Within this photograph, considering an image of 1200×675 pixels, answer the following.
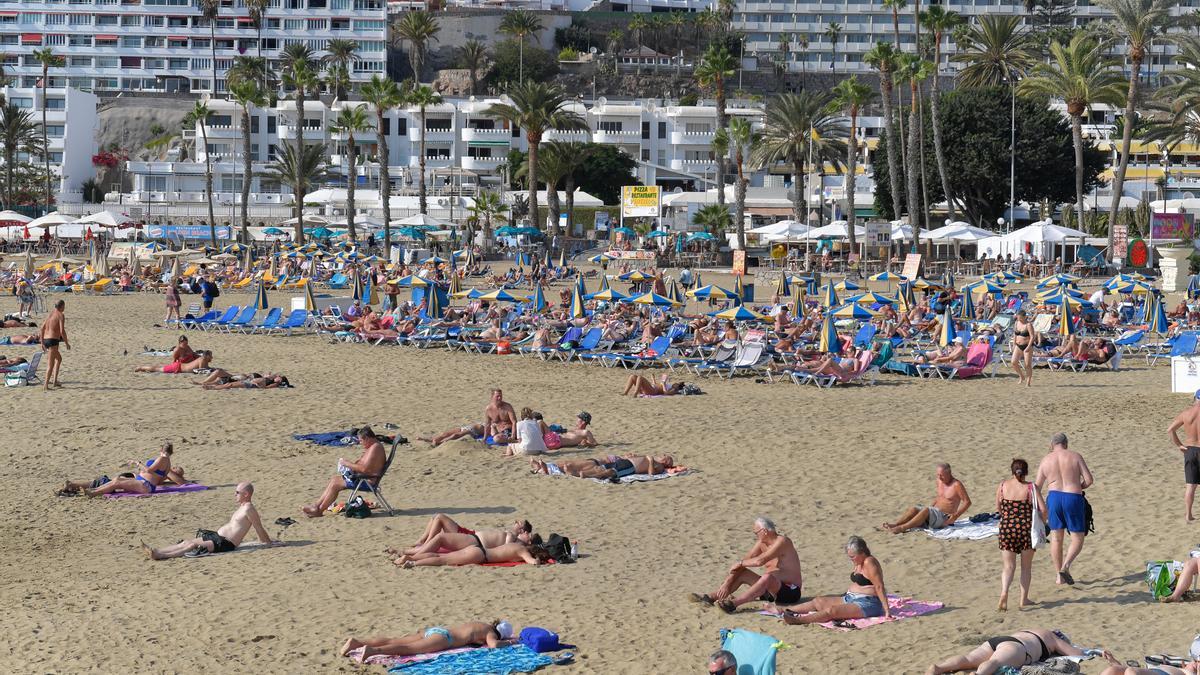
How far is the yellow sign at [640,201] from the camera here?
6375cm

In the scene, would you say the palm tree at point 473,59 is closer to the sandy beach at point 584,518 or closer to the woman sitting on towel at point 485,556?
the sandy beach at point 584,518

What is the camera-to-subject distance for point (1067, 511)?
9.22 m

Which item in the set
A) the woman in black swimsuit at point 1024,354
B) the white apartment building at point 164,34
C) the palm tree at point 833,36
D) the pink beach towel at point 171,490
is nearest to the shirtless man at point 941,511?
the pink beach towel at point 171,490

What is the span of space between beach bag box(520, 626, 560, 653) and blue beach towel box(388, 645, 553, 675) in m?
0.04

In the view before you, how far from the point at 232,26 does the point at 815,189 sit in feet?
192

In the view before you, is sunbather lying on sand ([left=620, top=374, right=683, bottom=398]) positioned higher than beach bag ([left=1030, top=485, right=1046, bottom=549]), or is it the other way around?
beach bag ([left=1030, top=485, right=1046, bottom=549])

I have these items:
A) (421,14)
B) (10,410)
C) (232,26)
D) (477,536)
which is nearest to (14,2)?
(232,26)

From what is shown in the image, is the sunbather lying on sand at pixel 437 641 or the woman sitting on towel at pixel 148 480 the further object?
the woman sitting on towel at pixel 148 480

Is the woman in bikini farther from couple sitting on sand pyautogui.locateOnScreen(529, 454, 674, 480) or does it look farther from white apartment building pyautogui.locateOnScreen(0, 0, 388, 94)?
white apartment building pyautogui.locateOnScreen(0, 0, 388, 94)

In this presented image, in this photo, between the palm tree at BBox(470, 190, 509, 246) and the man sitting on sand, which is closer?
the man sitting on sand

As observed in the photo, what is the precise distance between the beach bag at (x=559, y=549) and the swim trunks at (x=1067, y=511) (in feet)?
10.8

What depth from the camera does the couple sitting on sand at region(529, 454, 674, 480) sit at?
526 inches

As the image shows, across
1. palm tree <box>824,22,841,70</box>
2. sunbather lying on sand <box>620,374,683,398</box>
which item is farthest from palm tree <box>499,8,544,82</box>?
sunbather lying on sand <box>620,374,683,398</box>

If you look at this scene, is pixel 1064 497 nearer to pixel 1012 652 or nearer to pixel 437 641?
pixel 1012 652
